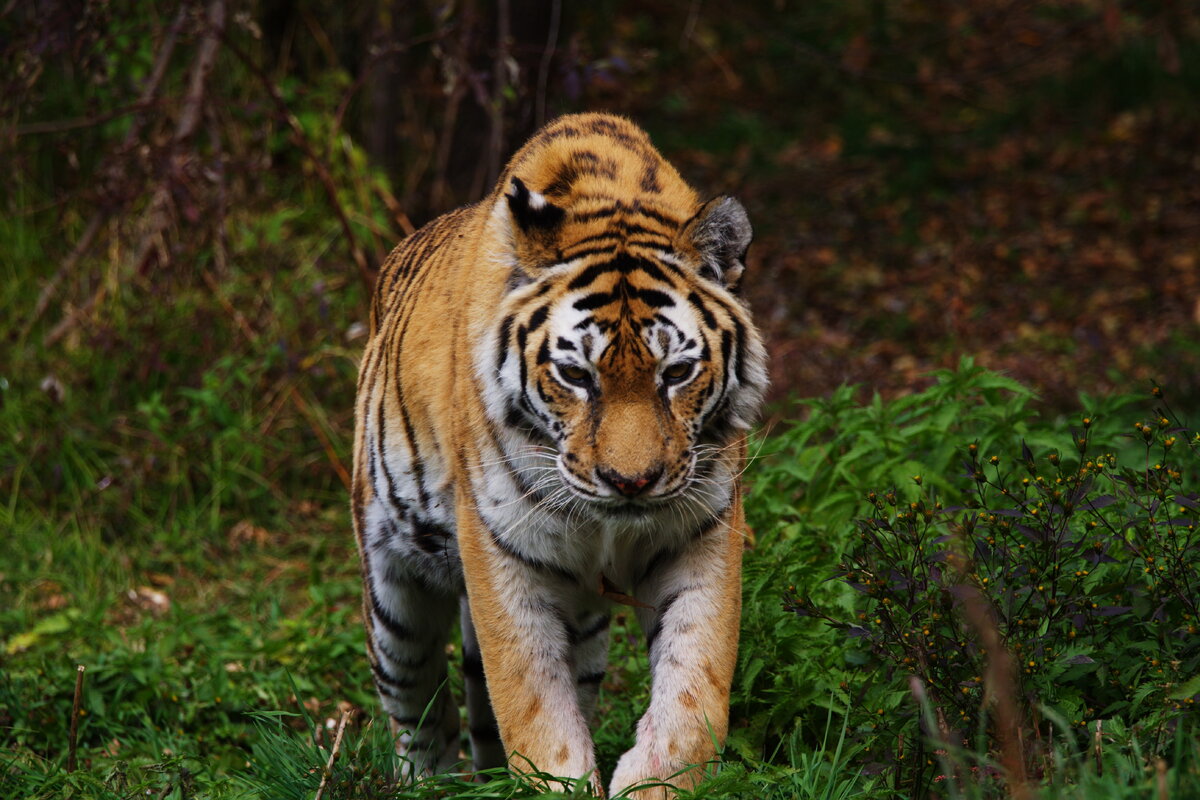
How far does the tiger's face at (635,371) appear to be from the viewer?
3045 mm

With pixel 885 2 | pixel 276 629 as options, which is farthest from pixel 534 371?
pixel 885 2

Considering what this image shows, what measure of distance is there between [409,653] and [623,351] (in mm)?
1500

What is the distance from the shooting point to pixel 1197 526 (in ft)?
9.93

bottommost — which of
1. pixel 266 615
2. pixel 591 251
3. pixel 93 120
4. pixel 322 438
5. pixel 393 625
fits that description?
pixel 266 615

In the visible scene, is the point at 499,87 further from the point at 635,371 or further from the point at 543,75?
the point at 635,371

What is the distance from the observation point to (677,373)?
3.12 metres

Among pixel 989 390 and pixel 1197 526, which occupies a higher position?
pixel 1197 526

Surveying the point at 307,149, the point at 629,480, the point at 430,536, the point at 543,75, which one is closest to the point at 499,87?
the point at 543,75

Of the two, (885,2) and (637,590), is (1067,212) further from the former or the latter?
(637,590)

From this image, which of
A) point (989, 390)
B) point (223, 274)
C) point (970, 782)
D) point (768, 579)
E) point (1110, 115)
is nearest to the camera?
point (970, 782)

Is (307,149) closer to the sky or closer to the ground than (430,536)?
closer to the sky

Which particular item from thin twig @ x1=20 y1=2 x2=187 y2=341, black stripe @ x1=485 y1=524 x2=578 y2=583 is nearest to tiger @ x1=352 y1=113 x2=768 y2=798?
black stripe @ x1=485 y1=524 x2=578 y2=583

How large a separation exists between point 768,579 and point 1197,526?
3.98ft

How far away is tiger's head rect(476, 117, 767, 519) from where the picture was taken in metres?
3.06
